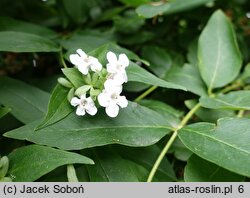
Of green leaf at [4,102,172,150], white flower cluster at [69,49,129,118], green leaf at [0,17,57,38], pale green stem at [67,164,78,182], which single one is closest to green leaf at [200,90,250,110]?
green leaf at [4,102,172,150]

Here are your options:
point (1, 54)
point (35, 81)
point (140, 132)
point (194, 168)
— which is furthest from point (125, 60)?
point (1, 54)

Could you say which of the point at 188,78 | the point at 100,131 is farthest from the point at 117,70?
the point at 188,78

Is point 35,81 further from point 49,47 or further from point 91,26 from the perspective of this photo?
point 91,26

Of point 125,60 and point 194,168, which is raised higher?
point 125,60

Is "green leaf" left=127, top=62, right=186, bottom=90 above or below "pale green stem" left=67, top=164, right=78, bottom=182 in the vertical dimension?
above

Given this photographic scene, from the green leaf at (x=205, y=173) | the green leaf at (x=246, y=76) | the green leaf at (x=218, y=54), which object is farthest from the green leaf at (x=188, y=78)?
the green leaf at (x=205, y=173)

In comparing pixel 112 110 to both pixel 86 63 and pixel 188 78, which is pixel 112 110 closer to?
pixel 86 63

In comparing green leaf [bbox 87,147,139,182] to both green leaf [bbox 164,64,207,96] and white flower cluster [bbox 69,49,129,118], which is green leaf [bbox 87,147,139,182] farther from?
green leaf [bbox 164,64,207,96]
